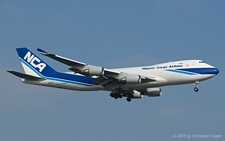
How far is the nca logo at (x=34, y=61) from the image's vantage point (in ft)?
217

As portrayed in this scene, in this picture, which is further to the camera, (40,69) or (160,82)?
(40,69)

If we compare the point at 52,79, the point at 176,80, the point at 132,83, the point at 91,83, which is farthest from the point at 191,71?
the point at 52,79

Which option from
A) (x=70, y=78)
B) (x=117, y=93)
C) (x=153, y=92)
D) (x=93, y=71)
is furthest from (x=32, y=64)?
(x=153, y=92)

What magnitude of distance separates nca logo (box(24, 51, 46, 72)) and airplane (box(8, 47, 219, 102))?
3.74ft

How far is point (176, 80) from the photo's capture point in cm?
5944

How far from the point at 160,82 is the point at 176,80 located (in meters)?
1.77

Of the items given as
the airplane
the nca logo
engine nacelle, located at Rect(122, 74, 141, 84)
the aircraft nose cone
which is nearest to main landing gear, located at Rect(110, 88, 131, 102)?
the airplane

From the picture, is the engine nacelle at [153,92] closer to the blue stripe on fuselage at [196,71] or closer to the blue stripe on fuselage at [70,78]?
the blue stripe on fuselage at [196,71]

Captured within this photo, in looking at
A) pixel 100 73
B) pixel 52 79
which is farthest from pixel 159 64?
pixel 52 79

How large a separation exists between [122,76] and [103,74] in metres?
2.32

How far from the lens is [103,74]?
59.4 meters

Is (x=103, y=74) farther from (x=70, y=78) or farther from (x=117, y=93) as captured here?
(x=70, y=78)

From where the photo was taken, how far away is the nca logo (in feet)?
217

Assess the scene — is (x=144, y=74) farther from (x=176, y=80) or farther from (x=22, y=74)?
(x=22, y=74)
